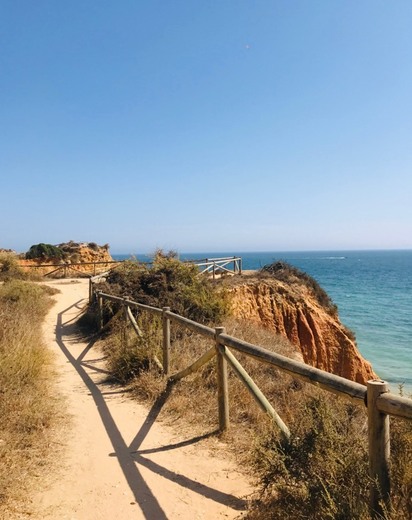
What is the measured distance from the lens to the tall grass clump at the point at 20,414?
143 inches

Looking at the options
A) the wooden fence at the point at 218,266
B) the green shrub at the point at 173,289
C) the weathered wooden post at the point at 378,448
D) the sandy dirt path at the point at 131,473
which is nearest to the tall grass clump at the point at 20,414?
the sandy dirt path at the point at 131,473

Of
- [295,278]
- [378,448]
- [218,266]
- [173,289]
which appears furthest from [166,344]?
[218,266]

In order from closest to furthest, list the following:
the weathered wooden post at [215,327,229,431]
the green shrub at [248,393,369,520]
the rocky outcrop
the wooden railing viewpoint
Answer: the green shrub at [248,393,369,520]
the weathered wooden post at [215,327,229,431]
the wooden railing viewpoint
the rocky outcrop

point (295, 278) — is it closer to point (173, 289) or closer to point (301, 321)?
point (301, 321)

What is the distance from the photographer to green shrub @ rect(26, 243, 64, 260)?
34000 mm

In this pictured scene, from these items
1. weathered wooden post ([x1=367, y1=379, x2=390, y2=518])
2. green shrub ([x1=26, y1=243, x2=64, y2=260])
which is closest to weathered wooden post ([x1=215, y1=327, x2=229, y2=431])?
weathered wooden post ([x1=367, y1=379, x2=390, y2=518])

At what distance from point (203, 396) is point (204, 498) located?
7.26 ft

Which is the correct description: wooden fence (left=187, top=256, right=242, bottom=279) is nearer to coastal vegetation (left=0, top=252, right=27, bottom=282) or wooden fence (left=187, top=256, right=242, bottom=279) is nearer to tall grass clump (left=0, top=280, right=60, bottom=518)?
coastal vegetation (left=0, top=252, right=27, bottom=282)

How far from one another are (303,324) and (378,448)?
1589 centimetres

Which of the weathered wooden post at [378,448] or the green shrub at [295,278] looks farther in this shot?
the green shrub at [295,278]

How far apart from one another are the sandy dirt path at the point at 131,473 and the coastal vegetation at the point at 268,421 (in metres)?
0.29

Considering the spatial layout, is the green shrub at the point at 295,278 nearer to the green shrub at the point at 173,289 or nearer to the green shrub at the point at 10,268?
the green shrub at the point at 173,289

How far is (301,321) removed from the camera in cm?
1816

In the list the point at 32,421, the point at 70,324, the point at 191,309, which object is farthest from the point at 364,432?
the point at 70,324
